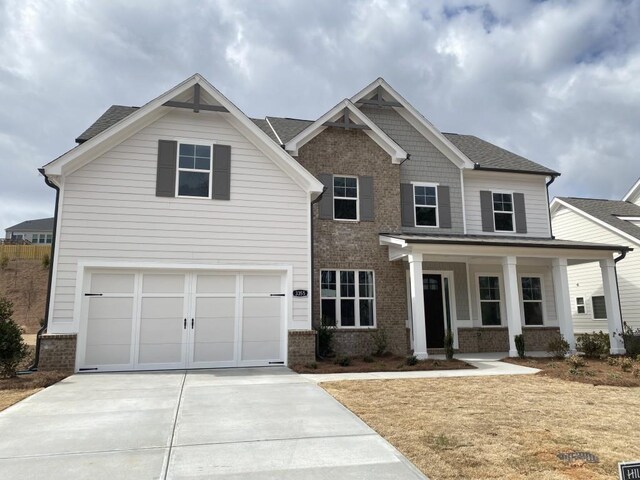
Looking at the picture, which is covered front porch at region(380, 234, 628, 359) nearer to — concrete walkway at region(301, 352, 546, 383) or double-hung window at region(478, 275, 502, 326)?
double-hung window at region(478, 275, 502, 326)

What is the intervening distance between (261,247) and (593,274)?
15.9 m

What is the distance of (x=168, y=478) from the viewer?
418 centimetres

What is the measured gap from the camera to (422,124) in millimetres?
16469

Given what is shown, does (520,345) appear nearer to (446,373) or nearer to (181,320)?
(446,373)

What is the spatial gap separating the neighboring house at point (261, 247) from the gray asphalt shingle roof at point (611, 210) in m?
6.86

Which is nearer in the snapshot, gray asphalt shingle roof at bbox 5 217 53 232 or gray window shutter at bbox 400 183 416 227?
gray window shutter at bbox 400 183 416 227

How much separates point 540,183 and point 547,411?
41.8 ft

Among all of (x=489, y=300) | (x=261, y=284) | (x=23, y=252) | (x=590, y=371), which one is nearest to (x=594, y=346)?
(x=590, y=371)

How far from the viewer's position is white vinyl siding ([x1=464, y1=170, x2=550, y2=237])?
54.4 feet

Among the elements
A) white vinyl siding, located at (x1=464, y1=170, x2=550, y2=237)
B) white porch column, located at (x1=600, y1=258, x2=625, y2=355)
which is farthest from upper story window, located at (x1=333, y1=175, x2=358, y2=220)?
white porch column, located at (x1=600, y1=258, x2=625, y2=355)

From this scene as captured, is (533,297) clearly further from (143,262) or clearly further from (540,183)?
(143,262)

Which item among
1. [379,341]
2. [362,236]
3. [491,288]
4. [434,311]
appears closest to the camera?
[379,341]

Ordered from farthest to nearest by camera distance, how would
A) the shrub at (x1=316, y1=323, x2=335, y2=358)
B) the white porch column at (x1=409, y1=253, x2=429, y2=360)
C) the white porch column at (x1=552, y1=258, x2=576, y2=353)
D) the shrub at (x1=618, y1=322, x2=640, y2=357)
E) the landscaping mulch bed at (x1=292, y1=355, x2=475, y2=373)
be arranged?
1. the shrub at (x1=618, y1=322, x2=640, y2=357)
2. the white porch column at (x1=552, y1=258, x2=576, y2=353)
3. the shrub at (x1=316, y1=323, x2=335, y2=358)
4. the white porch column at (x1=409, y1=253, x2=429, y2=360)
5. the landscaping mulch bed at (x1=292, y1=355, x2=475, y2=373)

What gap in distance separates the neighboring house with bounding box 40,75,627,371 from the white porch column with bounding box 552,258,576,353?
48 mm
